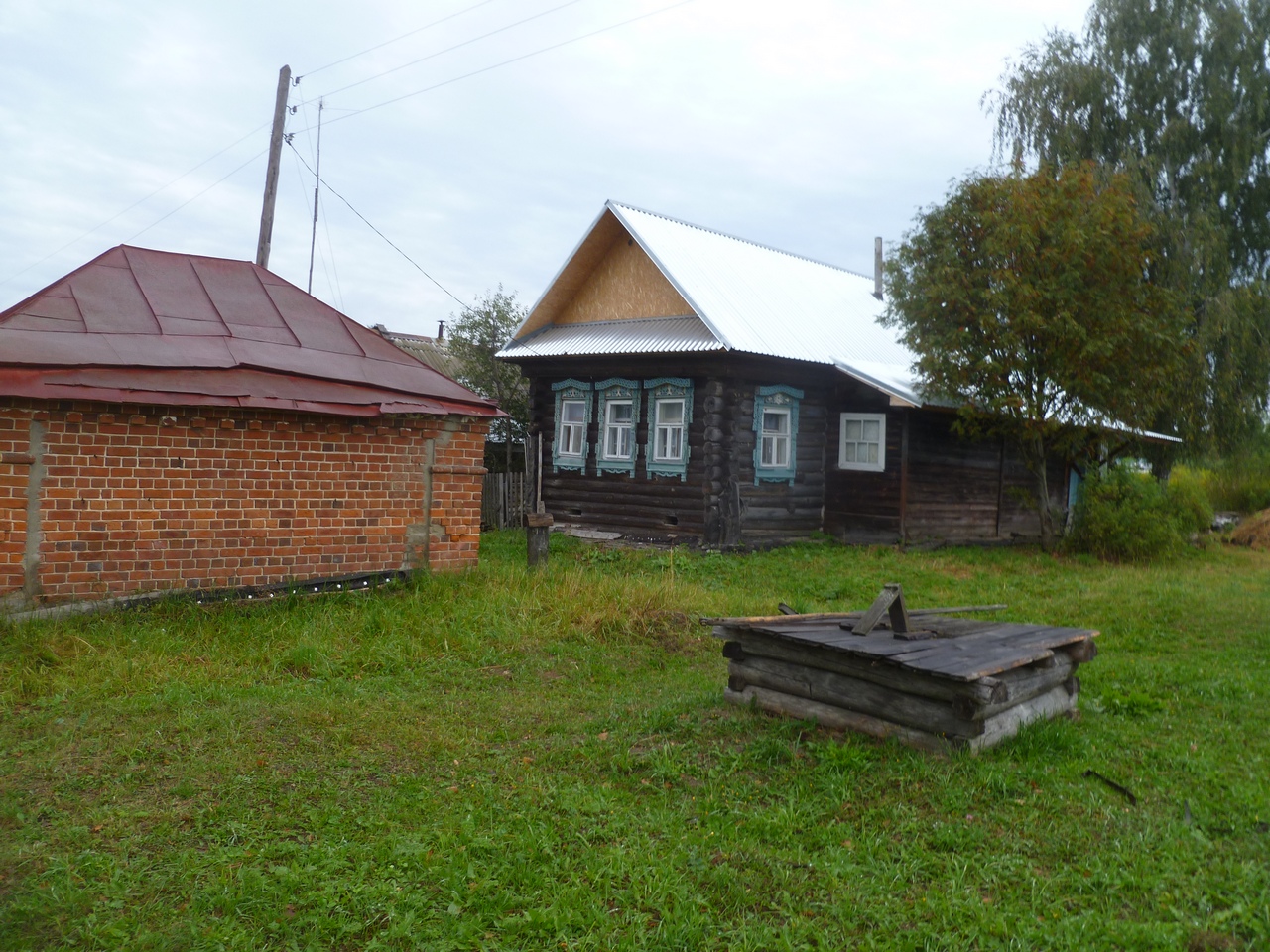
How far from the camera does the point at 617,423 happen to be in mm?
16984

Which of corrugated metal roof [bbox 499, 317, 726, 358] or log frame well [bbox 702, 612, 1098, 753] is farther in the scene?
corrugated metal roof [bbox 499, 317, 726, 358]

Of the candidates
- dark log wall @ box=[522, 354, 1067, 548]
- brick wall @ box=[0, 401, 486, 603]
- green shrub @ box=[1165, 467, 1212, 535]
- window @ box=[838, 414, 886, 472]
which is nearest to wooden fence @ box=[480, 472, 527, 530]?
dark log wall @ box=[522, 354, 1067, 548]

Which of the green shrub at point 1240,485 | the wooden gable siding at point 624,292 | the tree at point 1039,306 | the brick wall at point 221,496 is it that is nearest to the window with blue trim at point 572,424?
the wooden gable siding at point 624,292

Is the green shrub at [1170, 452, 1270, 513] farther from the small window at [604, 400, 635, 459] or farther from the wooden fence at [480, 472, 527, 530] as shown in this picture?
the wooden fence at [480, 472, 527, 530]

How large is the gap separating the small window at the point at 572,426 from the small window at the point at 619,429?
65cm

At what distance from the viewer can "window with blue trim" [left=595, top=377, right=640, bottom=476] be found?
658 inches

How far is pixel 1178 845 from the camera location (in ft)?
13.9

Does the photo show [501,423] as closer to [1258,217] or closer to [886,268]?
[886,268]

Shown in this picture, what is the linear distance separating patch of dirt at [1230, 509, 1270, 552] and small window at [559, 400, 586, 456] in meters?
14.3

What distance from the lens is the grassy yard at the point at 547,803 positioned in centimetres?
357

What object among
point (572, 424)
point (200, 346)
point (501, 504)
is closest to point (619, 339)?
point (572, 424)

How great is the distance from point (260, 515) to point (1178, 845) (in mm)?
7542

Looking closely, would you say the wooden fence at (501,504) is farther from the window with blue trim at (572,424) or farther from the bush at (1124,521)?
the bush at (1124,521)

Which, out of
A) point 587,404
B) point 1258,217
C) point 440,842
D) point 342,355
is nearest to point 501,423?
point 587,404
